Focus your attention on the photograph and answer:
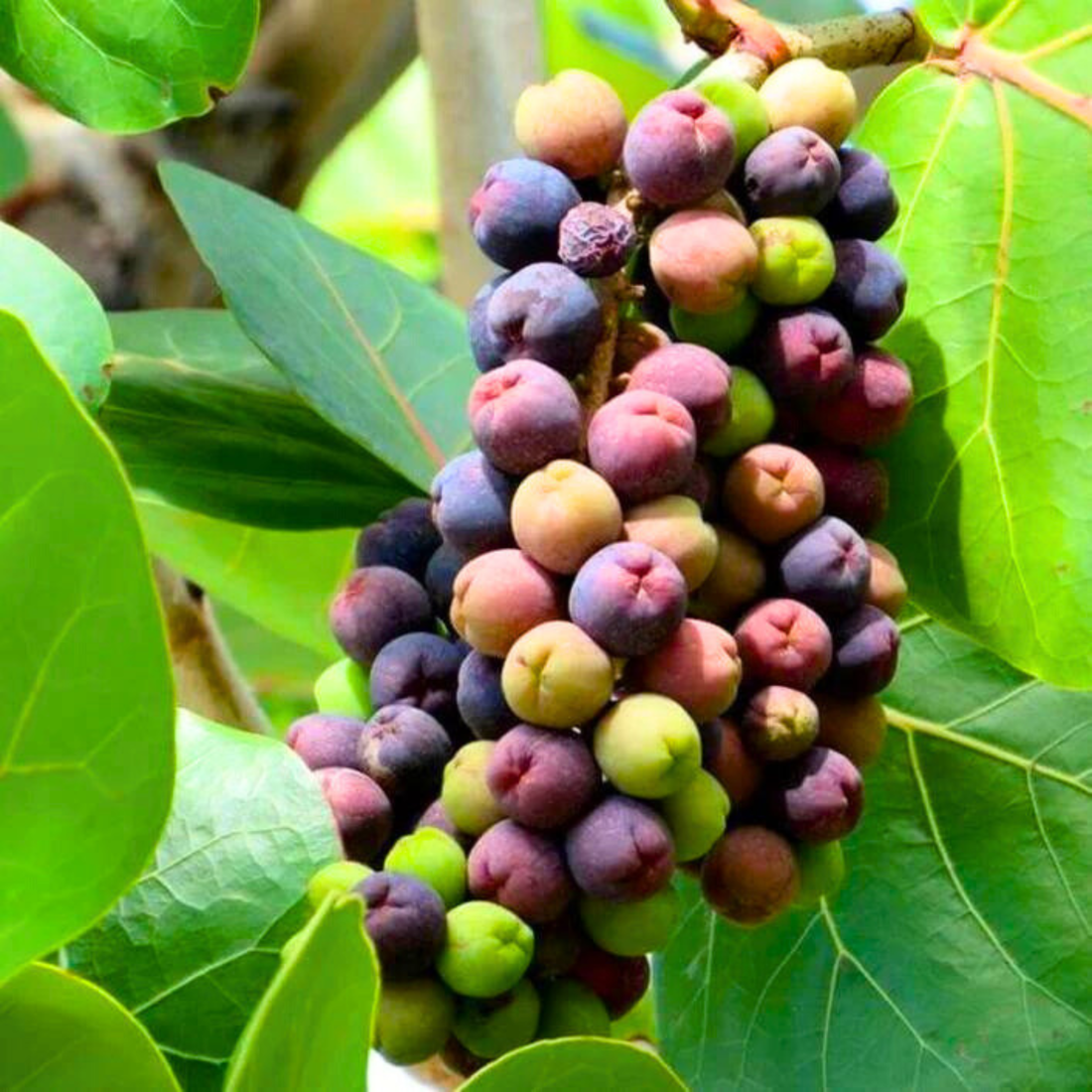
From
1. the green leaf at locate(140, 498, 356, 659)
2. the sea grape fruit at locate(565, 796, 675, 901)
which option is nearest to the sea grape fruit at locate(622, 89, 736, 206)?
the sea grape fruit at locate(565, 796, 675, 901)

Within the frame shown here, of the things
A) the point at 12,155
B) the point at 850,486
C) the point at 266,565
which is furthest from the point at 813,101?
the point at 12,155

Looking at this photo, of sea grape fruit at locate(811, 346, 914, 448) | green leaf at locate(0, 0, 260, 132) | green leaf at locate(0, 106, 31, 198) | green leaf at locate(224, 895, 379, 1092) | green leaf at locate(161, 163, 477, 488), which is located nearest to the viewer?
green leaf at locate(224, 895, 379, 1092)

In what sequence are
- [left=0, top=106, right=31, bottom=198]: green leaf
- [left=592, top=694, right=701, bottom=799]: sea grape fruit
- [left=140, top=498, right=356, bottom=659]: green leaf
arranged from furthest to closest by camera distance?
[left=0, top=106, right=31, bottom=198]: green leaf < [left=140, top=498, right=356, bottom=659]: green leaf < [left=592, top=694, right=701, bottom=799]: sea grape fruit

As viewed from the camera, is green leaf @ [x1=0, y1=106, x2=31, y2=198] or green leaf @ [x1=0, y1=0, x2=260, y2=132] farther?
green leaf @ [x1=0, y1=106, x2=31, y2=198]

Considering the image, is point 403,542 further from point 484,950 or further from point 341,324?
point 341,324

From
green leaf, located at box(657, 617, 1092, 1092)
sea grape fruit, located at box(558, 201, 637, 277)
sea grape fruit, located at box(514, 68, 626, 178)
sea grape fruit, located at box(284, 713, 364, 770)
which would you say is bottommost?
green leaf, located at box(657, 617, 1092, 1092)

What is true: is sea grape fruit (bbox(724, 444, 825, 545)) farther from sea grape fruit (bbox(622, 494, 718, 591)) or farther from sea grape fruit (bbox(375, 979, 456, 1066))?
sea grape fruit (bbox(375, 979, 456, 1066))

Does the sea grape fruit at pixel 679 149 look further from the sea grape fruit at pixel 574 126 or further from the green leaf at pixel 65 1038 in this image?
the green leaf at pixel 65 1038
